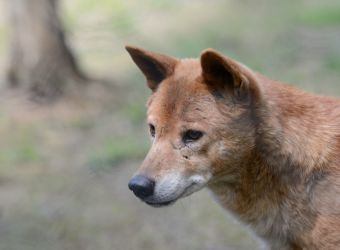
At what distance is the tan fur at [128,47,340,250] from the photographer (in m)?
4.52

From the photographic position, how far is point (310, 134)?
4.62 m

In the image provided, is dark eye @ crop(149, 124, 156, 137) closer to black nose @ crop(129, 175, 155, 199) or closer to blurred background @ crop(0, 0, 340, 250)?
black nose @ crop(129, 175, 155, 199)

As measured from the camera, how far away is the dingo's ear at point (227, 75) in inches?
173

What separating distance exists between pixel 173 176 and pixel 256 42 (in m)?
8.00

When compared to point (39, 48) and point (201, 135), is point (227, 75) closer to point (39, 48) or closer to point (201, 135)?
point (201, 135)

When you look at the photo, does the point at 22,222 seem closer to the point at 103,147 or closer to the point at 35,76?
the point at 103,147

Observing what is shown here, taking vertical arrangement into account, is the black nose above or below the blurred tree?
above

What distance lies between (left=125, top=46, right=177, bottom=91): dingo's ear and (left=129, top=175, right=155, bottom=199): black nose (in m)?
0.76

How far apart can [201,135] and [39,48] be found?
549cm

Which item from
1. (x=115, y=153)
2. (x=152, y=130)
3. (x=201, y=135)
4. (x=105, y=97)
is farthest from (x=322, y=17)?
(x=201, y=135)

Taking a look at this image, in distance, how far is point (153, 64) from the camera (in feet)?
16.0

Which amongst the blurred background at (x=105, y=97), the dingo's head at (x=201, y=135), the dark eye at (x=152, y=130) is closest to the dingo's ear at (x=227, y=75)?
the dingo's head at (x=201, y=135)

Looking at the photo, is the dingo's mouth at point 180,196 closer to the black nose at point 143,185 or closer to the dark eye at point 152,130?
the black nose at point 143,185

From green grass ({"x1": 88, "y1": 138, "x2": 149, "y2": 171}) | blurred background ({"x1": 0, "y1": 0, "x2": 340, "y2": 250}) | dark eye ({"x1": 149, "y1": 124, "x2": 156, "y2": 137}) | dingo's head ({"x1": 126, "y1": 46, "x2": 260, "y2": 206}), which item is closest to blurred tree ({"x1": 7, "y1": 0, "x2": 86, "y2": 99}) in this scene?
blurred background ({"x1": 0, "y1": 0, "x2": 340, "y2": 250})
